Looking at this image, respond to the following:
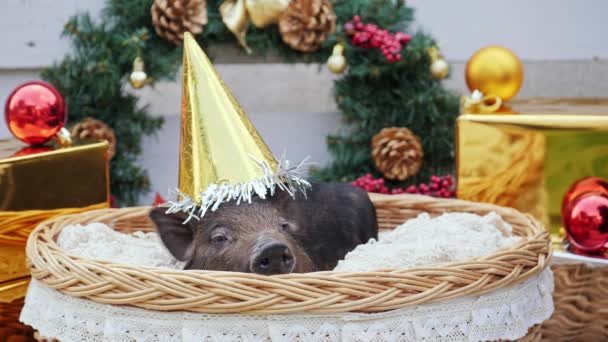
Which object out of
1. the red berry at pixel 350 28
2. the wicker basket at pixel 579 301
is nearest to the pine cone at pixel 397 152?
the red berry at pixel 350 28

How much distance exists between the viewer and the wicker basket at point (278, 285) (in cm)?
134

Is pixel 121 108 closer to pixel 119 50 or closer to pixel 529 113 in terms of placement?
pixel 119 50

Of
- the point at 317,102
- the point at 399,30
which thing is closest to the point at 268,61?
the point at 317,102

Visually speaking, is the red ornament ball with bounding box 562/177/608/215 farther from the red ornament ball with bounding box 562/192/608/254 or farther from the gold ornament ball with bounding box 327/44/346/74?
the gold ornament ball with bounding box 327/44/346/74

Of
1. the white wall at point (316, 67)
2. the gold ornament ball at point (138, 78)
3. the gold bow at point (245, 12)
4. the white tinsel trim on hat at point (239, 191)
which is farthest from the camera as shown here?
the white wall at point (316, 67)

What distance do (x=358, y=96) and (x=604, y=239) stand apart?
44.6 inches

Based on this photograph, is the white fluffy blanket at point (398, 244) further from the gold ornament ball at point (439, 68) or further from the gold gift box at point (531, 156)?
the gold ornament ball at point (439, 68)

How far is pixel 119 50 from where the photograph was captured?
2881mm

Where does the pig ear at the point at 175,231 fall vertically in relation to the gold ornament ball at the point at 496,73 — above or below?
below

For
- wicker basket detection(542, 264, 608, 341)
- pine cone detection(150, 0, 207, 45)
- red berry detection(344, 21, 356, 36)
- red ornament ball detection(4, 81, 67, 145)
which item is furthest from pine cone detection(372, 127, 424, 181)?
red ornament ball detection(4, 81, 67, 145)

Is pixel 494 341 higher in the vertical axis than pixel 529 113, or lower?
lower

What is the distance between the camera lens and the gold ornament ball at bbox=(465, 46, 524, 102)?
2582 mm

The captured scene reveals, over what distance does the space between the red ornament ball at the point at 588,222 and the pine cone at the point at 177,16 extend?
1386 mm

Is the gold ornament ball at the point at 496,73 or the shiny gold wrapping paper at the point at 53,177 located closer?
the shiny gold wrapping paper at the point at 53,177
